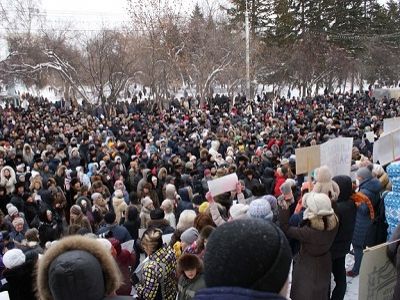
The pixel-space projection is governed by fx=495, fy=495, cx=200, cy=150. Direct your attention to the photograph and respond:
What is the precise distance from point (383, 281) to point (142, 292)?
1.89m

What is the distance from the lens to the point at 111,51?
30547mm

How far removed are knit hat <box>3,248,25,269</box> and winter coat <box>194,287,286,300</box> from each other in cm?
347

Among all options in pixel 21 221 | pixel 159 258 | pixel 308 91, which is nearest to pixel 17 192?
pixel 21 221

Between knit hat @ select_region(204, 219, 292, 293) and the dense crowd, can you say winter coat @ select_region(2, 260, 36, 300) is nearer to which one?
the dense crowd

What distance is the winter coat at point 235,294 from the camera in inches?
57.7

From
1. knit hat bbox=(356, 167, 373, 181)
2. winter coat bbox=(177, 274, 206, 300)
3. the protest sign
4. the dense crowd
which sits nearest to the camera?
the dense crowd

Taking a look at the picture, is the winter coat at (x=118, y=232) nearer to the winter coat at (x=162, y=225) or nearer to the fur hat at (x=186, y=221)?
the winter coat at (x=162, y=225)

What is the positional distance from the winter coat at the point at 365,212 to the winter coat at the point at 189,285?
2871mm

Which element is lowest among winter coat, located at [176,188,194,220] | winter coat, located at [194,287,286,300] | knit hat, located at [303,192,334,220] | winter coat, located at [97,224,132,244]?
winter coat, located at [176,188,194,220]

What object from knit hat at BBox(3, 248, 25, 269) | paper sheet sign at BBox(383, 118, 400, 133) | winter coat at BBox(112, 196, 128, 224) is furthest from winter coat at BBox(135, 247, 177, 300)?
paper sheet sign at BBox(383, 118, 400, 133)

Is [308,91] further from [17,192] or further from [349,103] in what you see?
[17,192]

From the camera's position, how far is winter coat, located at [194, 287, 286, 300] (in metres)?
1.47

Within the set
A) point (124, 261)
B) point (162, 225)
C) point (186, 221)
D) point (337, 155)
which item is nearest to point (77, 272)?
point (124, 261)

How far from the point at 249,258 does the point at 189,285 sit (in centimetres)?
239
